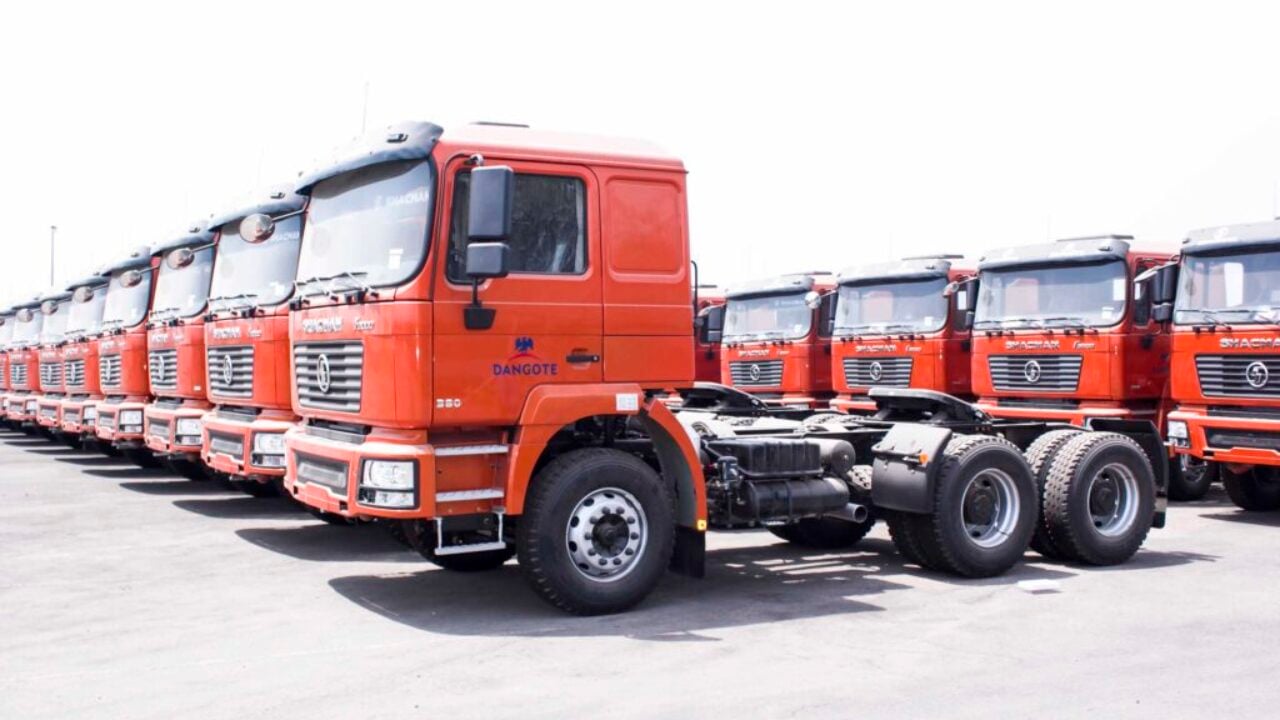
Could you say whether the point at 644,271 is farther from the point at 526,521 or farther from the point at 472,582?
the point at 472,582

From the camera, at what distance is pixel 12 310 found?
915 inches

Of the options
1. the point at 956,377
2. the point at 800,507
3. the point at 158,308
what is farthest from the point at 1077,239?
the point at 158,308

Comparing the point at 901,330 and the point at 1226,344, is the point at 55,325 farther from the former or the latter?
the point at 1226,344

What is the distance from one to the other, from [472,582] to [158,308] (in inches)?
282

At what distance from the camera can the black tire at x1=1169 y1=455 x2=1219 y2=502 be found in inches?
552

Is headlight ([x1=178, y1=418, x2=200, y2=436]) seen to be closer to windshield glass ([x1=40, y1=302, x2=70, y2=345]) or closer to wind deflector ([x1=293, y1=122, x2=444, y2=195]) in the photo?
wind deflector ([x1=293, y1=122, x2=444, y2=195])

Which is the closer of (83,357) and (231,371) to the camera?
(231,371)

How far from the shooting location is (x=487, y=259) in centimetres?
693

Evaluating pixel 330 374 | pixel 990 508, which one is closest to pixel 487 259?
pixel 330 374

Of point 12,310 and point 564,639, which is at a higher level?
point 12,310

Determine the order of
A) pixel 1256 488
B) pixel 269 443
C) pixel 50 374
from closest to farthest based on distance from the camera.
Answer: pixel 269 443, pixel 1256 488, pixel 50 374

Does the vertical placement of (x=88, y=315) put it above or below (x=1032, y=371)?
above

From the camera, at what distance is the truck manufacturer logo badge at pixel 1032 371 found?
13.7 m

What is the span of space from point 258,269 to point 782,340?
27.4 ft
